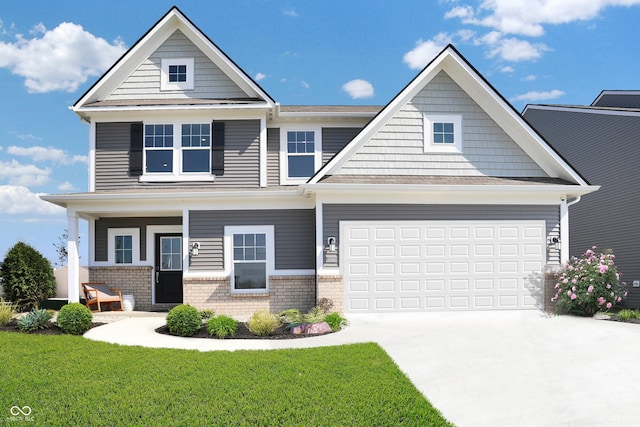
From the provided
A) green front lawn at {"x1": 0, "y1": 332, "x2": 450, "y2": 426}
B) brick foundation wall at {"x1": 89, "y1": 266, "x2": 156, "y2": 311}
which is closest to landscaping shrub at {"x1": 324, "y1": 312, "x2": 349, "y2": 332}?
green front lawn at {"x1": 0, "y1": 332, "x2": 450, "y2": 426}

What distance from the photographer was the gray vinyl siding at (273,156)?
644 inches

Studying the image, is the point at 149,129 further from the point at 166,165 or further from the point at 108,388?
the point at 108,388

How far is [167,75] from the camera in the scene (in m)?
16.4

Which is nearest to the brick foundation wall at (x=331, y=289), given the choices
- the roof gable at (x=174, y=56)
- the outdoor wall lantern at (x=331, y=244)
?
the outdoor wall lantern at (x=331, y=244)

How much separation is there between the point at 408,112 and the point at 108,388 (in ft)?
30.6

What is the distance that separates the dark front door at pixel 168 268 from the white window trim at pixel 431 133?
7.79 metres

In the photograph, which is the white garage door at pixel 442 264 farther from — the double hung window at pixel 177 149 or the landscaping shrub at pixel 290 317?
the double hung window at pixel 177 149

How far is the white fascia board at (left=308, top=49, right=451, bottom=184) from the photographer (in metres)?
13.6

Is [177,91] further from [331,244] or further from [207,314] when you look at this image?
[331,244]

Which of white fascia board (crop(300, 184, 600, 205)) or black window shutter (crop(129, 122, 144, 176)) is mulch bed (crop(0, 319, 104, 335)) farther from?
white fascia board (crop(300, 184, 600, 205))

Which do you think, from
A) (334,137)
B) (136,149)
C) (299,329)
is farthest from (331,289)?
(136,149)

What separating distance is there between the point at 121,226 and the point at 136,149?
240 cm

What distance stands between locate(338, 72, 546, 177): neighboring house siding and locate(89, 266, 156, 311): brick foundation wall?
7019 mm

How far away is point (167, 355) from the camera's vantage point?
9.78 metres
